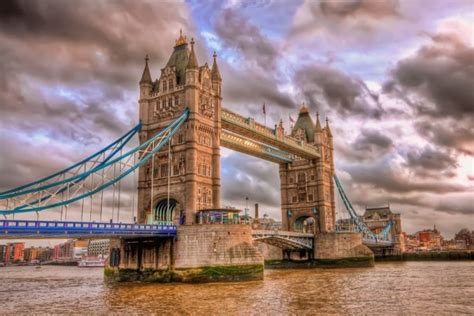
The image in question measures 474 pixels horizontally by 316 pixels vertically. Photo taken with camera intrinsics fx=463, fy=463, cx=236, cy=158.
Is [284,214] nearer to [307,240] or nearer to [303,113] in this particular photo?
[307,240]

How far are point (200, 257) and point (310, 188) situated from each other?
140ft

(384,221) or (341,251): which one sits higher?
(384,221)

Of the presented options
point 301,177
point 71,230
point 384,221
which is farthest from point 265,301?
point 384,221

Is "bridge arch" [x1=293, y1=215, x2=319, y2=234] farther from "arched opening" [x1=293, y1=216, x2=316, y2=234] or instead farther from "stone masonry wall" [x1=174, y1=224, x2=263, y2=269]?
"stone masonry wall" [x1=174, y1=224, x2=263, y2=269]

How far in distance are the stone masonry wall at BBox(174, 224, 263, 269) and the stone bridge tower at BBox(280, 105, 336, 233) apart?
38.3 meters

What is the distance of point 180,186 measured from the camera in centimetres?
4997

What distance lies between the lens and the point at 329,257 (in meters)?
72.2

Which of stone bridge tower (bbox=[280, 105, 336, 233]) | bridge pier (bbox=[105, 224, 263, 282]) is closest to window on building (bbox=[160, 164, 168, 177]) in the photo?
bridge pier (bbox=[105, 224, 263, 282])

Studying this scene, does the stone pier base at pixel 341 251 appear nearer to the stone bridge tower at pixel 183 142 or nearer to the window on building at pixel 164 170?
the stone bridge tower at pixel 183 142

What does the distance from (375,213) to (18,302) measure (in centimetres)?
11834

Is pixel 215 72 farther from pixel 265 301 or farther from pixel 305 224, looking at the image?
pixel 305 224

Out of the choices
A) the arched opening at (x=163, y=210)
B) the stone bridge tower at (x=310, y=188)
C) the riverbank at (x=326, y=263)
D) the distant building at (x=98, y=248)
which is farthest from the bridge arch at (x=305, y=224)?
the distant building at (x=98, y=248)

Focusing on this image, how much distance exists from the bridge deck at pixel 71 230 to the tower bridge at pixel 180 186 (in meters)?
0.07

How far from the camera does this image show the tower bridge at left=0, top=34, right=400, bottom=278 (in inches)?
1478
